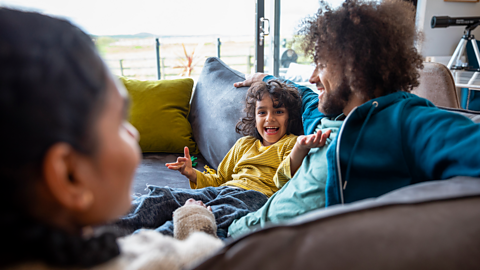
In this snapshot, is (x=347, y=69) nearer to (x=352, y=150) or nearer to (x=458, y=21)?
(x=352, y=150)

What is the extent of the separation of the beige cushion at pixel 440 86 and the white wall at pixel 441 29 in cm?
251

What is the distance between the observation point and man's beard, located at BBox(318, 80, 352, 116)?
1.04 metres

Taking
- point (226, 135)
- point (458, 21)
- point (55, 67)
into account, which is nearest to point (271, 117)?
point (226, 135)

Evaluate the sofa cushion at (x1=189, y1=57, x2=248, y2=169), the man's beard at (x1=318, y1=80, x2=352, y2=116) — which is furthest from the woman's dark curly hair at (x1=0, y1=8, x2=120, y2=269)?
the sofa cushion at (x1=189, y1=57, x2=248, y2=169)

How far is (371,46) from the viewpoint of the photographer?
0.99 meters

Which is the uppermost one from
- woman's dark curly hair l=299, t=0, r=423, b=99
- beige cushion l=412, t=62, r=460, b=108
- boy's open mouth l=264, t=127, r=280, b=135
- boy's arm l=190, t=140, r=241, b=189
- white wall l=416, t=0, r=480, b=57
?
white wall l=416, t=0, r=480, b=57

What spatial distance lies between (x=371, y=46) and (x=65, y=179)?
36.3 inches

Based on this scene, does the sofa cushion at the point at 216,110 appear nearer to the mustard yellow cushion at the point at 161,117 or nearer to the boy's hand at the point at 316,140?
the mustard yellow cushion at the point at 161,117

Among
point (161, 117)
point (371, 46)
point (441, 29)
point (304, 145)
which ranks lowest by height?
point (161, 117)

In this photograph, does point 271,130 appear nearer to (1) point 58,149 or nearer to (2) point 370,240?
(2) point 370,240

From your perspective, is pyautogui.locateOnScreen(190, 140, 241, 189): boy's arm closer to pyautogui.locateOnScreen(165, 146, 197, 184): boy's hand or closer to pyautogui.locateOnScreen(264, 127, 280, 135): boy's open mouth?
pyautogui.locateOnScreen(165, 146, 197, 184): boy's hand

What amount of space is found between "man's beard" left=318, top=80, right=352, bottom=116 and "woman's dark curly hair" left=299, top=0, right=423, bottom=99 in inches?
0.9

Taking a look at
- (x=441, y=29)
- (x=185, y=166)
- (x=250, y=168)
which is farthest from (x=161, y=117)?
(x=441, y=29)

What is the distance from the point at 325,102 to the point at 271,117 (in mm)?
445
